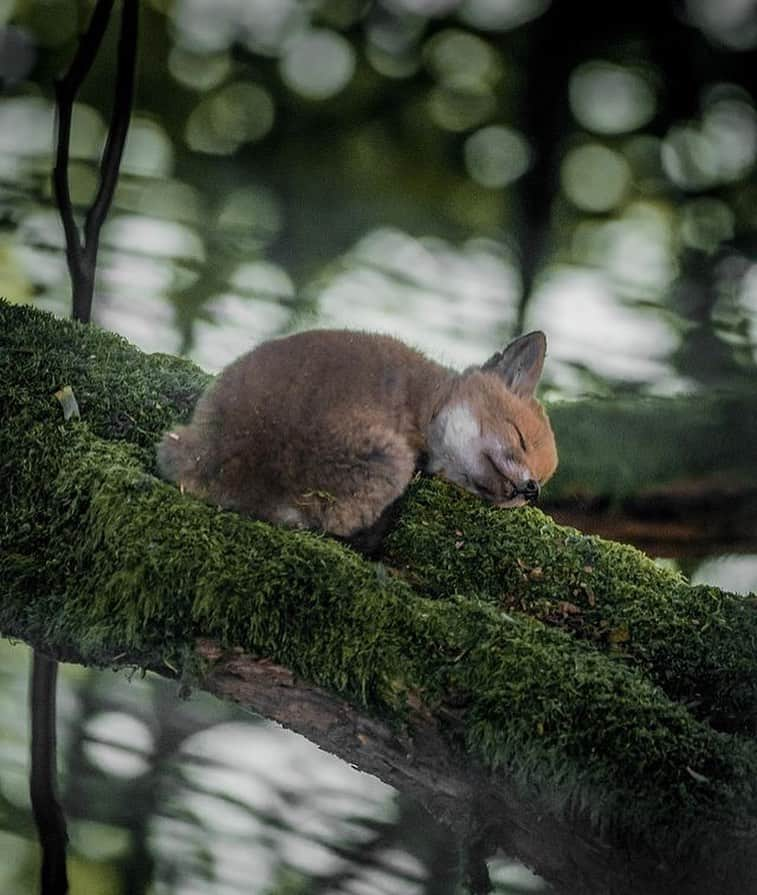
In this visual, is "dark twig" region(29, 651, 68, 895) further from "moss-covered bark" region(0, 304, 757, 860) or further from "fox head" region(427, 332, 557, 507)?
"fox head" region(427, 332, 557, 507)

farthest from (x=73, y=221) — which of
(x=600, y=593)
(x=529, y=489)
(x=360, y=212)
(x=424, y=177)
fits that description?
(x=600, y=593)

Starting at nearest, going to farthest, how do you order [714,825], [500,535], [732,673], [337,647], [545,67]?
[714,825], [337,647], [732,673], [500,535], [545,67]

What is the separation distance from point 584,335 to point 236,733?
105 cm

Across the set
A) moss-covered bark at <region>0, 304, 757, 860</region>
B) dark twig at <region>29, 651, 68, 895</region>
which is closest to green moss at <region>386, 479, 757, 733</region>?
moss-covered bark at <region>0, 304, 757, 860</region>

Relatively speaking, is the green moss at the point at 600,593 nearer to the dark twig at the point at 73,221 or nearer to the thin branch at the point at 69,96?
the dark twig at the point at 73,221

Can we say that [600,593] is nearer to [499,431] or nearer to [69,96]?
[499,431]

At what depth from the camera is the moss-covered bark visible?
1114 millimetres

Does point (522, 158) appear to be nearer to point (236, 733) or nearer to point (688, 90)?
point (688, 90)

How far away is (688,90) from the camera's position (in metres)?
1.96

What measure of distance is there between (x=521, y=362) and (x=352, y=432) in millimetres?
349

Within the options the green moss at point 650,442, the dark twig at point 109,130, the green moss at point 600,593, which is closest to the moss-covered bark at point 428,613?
the green moss at point 600,593

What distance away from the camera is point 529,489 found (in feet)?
5.01

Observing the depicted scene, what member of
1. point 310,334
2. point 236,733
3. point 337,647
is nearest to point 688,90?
point 310,334

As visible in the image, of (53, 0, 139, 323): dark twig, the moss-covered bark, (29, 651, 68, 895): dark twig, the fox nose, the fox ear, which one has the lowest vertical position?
(29, 651, 68, 895): dark twig
